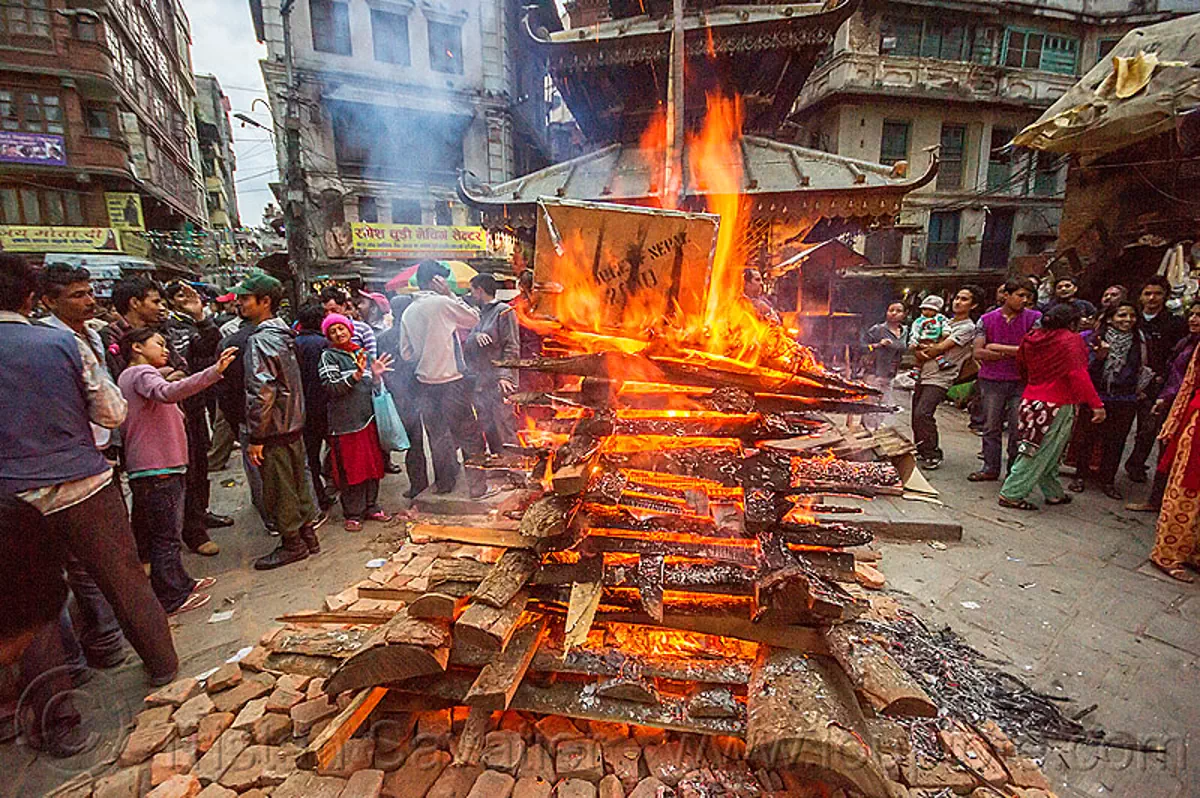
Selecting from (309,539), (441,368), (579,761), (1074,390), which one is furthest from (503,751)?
(1074,390)

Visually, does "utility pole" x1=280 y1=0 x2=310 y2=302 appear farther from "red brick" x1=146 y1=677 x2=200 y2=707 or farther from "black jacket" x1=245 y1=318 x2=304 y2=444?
Answer: "red brick" x1=146 y1=677 x2=200 y2=707

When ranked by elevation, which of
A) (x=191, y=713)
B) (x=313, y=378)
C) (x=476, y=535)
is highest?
(x=313, y=378)

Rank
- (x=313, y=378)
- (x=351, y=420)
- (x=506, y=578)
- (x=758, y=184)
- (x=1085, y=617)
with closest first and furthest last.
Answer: (x=506, y=578) → (x=1085, y=617) → (x=351, y=420) → (x=313, y=378) → (x=758, y=184)

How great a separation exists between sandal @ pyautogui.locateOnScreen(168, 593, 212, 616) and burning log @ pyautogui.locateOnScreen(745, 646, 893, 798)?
3.89m

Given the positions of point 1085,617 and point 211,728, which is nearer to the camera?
point 211,728

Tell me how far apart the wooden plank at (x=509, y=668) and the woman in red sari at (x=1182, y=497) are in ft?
16.8

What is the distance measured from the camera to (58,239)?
66.3 ft

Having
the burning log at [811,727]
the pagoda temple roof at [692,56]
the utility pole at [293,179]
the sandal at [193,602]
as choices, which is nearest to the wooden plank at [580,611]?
the burning log at [811,727]

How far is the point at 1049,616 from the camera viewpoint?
3.69 metres

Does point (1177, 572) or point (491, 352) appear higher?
point (491, 352)

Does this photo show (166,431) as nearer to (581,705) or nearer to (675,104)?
(581,705)

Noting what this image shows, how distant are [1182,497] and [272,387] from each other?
7.19 m

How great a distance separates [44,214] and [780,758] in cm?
3206

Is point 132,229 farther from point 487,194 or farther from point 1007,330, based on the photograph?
point 1007,330
